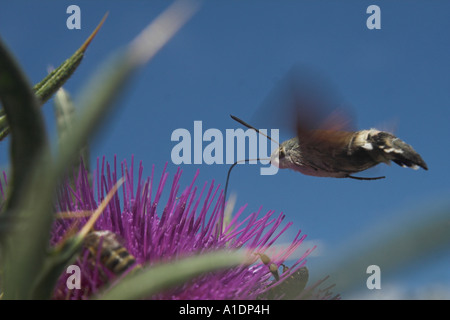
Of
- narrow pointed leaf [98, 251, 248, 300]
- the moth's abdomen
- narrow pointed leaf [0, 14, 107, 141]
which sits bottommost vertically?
narrow pointed leaf [98, 251, 248, 300]

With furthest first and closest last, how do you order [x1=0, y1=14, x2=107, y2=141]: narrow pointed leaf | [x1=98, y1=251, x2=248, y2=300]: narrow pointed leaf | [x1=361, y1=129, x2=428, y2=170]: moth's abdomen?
[x1=361, y1=129, x2=428, y2=170]: moth's abdomen, [x1=0, y1=14, x2=107, y2=141]: narrow pointed leaf, [x1=98, y1=251, x2=248, y2=300]: narrow pointed leaf

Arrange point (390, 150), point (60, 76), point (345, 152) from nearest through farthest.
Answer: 1. point (60, 76)
2. point (390, 150)
3. point (345, 152)

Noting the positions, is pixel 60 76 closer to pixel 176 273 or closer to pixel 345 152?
pixel 176 273

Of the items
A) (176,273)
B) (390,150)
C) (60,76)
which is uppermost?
(60,76)

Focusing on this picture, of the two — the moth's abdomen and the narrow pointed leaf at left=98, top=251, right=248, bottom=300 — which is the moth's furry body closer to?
the moth's abdomen

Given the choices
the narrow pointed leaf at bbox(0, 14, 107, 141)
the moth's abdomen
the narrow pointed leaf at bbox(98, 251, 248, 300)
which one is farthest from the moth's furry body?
the narrow pointed leaf at bbox(98, 251, 248, 300)

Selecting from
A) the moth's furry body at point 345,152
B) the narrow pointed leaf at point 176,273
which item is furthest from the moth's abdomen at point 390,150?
the narrow pointed leaf at point 176,273

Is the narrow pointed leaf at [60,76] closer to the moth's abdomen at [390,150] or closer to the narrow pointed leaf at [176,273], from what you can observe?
the narrow pointed leaf at [176,273]

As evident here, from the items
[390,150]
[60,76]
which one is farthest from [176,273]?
[390,150]
